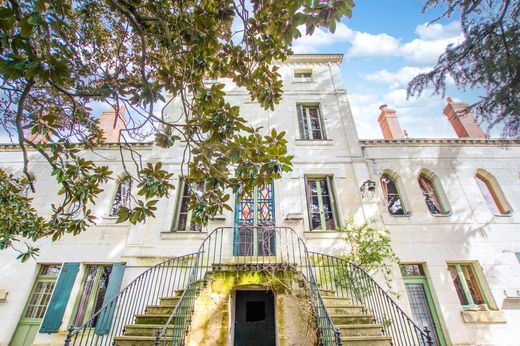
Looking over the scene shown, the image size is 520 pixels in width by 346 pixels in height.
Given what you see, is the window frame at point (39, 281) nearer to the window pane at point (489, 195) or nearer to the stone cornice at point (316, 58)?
the stone cornice at point (316, 58)

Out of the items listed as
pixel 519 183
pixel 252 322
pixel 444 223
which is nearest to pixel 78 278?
pixel 252 322

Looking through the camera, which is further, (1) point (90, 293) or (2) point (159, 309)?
(1) point (90, 293)

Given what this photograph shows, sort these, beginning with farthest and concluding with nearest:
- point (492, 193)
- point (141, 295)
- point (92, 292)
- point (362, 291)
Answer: point (492, 193) → point (92, 292) → point (141, 295) → point (362, 291)

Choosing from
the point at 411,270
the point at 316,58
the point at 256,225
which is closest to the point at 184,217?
the point at 256,225

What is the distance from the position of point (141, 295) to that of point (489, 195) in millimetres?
10688

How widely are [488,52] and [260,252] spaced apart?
20.6 ft

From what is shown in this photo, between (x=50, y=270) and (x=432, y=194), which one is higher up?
(x=432, y=194)

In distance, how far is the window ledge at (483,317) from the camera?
19.7 ft

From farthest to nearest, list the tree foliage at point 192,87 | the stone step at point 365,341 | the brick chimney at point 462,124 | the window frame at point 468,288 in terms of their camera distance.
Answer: the brick chimney at point 462,124, the window frame at point 468,288, the stone step at point 365,341, the tree foliage at point 192,87

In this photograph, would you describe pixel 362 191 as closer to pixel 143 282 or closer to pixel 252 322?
pixel 252 322

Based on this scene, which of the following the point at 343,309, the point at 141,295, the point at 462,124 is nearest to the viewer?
the point at 343,309

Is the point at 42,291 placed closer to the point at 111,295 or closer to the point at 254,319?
the point at 111,295

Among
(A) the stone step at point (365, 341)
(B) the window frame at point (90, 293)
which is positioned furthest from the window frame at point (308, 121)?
(B) the window frame at point (90, 293)

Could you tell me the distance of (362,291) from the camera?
5691 millimetres
